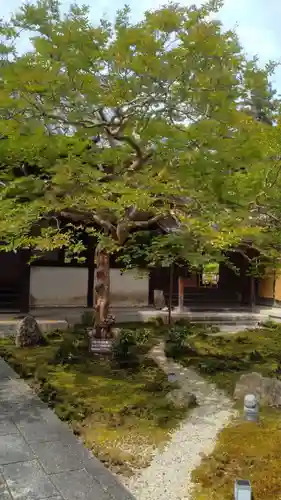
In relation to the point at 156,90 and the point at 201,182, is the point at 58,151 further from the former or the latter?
the point at 201,182

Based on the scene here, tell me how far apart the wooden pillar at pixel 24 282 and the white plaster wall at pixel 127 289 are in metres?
4.59

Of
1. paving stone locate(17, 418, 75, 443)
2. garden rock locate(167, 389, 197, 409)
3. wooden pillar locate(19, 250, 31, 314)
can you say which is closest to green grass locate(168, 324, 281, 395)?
garden rock locate(167, 389, 197, 409)

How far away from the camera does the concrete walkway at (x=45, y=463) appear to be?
5.03m

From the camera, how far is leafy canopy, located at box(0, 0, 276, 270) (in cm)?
870

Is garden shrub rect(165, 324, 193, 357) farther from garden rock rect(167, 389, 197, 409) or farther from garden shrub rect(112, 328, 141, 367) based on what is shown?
garden rock rect(167, 389, 197, 409)

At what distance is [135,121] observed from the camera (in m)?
9.85

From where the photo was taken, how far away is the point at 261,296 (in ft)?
76.8

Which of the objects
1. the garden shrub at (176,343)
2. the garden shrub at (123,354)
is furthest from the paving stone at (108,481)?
the garden shrub at (176,343)

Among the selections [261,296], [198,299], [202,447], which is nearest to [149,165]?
[202,447]

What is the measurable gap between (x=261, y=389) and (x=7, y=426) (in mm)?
5206

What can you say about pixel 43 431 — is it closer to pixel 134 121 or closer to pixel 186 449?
pixel 186 449

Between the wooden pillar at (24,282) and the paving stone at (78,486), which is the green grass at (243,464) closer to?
the paving stone at (78,486)

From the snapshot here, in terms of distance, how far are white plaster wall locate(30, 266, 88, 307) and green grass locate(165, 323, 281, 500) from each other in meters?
7.98

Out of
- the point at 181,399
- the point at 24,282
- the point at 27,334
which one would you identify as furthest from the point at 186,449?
the point at 24,282
